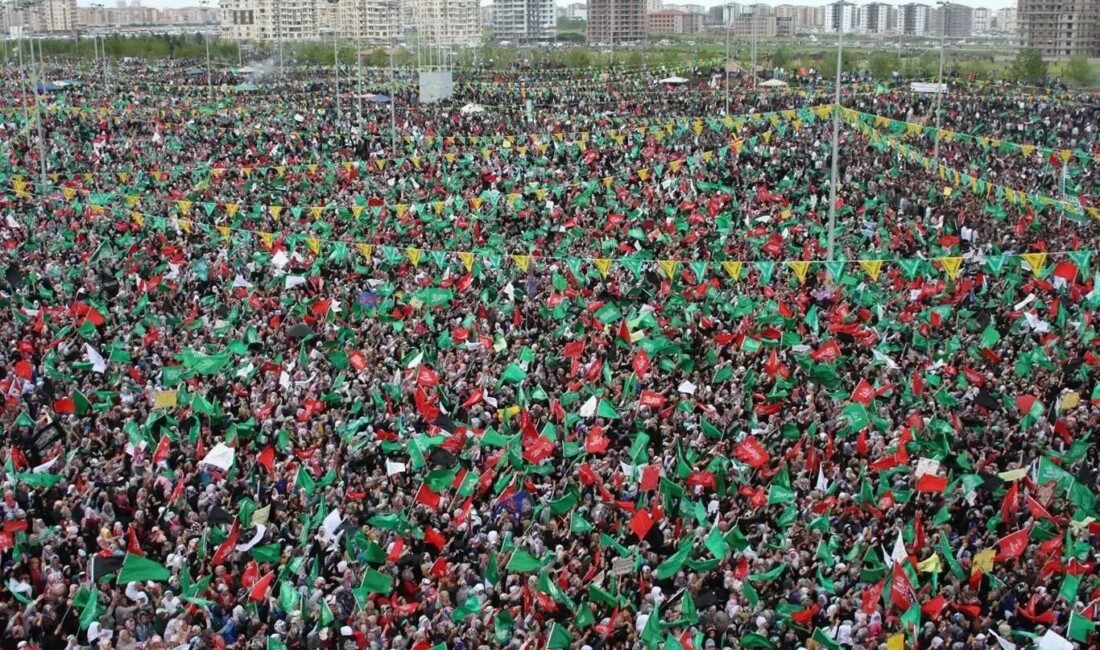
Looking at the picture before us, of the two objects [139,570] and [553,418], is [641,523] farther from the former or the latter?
[139,570]

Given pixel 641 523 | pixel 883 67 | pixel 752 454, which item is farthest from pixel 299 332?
pixel 883 67

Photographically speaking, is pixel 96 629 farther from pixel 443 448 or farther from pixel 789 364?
pixel 789 364

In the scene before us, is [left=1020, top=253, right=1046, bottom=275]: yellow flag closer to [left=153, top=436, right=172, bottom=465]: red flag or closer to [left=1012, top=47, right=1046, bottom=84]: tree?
[left=153, top=436, right=172, bottom=465]: red flag

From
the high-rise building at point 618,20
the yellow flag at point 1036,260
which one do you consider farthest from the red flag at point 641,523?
the high-rise building at point 618,20

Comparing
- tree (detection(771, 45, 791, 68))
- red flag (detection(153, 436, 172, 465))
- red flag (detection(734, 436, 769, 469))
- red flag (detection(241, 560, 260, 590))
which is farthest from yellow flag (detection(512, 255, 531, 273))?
tree (detection(771, 45, 791, 68))

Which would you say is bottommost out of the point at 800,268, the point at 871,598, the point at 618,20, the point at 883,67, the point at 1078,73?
the point at 871,598

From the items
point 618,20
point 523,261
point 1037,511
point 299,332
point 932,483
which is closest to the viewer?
point 1037,511

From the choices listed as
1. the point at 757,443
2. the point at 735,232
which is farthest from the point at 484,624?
the point at 735,232
